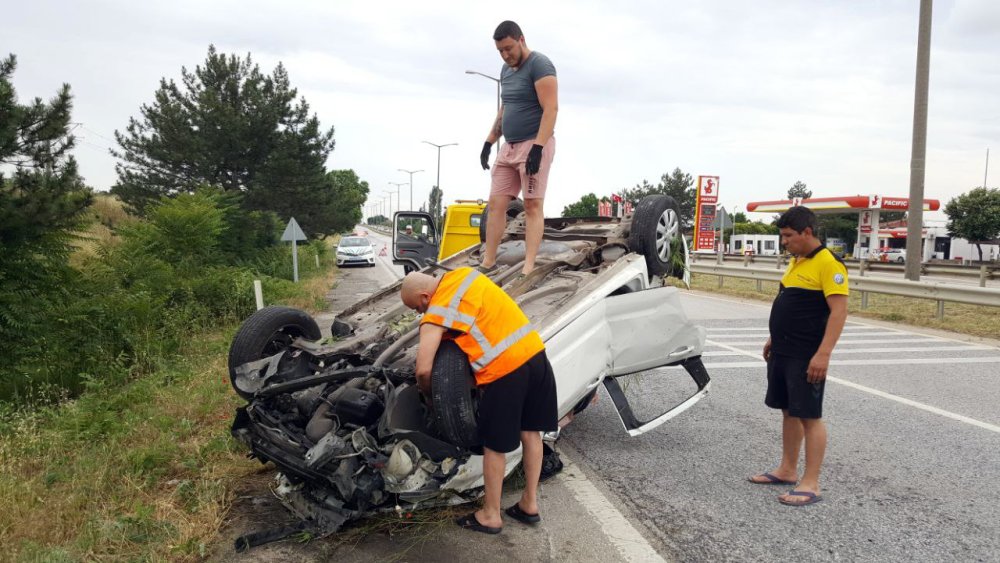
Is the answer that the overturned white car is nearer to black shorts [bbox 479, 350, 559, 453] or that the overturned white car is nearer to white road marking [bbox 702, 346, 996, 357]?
black shorts [bbox 479, 350, 559, 453]

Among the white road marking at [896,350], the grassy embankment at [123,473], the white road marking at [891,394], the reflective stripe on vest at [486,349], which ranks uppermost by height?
the reflective stripe on vest at [486,349]

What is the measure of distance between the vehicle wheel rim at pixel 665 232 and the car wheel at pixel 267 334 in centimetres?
270

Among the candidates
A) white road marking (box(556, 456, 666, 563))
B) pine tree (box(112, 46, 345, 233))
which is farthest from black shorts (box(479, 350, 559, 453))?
pine tree (box(112, 46, 345, 233))

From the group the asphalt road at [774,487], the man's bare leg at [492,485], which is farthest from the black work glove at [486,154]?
the man's bare leg at [492,485]

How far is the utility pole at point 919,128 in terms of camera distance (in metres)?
13.0

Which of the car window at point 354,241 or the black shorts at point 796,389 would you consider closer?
the black shorts at point 796,389

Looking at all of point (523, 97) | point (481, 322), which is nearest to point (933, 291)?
point (523, 97)

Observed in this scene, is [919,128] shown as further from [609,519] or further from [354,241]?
[354,241]

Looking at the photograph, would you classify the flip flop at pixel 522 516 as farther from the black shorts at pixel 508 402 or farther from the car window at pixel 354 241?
the car window at pixel 354 241

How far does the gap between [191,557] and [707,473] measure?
9.72ft

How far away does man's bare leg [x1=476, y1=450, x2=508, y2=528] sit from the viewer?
3.23m

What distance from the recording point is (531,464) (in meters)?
3.43

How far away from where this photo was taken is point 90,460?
13.7ft

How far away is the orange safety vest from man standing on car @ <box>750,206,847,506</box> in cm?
166
